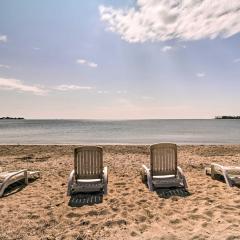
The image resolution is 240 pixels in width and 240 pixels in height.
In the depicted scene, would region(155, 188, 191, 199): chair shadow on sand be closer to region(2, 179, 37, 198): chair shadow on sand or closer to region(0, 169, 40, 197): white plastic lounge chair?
region(2, 179, 37, 198): chair shadow on sand

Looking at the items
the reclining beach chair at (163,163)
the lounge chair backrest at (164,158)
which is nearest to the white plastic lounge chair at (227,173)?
the reclining beach chair at (163,163)

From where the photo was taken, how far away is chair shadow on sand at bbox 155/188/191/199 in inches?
280

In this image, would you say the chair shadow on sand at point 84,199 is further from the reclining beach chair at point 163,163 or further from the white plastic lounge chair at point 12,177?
the white plastic lounge chair at point 12,177

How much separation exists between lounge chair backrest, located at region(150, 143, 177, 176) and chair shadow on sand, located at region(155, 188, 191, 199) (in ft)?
1.91

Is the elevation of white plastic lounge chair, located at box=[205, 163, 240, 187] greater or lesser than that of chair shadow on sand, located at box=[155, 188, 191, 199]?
greater

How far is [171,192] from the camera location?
7.40 metres

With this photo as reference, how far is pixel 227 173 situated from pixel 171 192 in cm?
194

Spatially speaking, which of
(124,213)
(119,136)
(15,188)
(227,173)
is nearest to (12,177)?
(15,188)

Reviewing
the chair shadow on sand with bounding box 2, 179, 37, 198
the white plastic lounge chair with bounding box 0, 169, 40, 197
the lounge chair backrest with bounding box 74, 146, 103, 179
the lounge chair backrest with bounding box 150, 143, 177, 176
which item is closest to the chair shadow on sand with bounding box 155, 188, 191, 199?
the lounge chair backrest with bounding box 150, 143, 177, 176

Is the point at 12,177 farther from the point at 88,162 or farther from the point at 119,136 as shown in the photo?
the point at 119,136

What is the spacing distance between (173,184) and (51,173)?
4.67 metres

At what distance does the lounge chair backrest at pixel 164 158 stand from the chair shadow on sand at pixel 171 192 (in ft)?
1.91

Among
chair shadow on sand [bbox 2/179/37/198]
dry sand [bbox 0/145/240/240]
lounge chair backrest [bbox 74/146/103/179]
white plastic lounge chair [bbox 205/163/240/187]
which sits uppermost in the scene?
lounge chair backrest [bbox 74/146/103/179]

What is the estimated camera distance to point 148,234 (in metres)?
4.80
